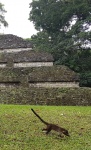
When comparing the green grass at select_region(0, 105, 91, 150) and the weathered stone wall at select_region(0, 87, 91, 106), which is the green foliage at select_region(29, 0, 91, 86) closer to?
the weathered stone wall at select_region(0, 87, 91, 106)

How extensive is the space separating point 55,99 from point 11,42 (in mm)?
20713

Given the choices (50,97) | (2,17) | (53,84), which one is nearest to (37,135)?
(50,97)

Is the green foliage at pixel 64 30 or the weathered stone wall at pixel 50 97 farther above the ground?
the green foliage at pixel 64 30

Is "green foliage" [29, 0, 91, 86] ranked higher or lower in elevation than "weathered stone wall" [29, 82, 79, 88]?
higher

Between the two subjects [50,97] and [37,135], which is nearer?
[37,135]

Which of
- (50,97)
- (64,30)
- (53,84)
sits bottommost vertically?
(50,97)

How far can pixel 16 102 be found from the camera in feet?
78.6

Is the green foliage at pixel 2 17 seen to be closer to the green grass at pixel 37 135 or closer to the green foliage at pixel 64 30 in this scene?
the green foliage at pixel 64 30

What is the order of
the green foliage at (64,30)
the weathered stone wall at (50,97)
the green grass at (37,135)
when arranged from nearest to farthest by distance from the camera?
the green grass at (37,135)
the weathered stone wall at (50,97)
the green foliage at (64,30)

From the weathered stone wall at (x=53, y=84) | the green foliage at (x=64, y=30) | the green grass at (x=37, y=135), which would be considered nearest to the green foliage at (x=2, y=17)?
the green foliage at (x=64, y=30)

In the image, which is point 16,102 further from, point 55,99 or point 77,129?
point 77,129

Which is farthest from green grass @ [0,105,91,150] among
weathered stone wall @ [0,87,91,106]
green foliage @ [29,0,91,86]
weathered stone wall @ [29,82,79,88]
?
green foliage @ [29,0,91,86]

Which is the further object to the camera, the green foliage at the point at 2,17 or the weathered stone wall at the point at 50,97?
the green foliage at the point at 2,17

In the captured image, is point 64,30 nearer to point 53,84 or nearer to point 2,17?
point 2,17
